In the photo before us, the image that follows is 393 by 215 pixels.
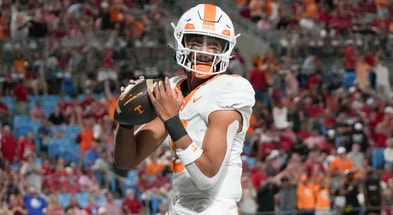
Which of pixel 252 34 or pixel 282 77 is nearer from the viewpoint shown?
pixel 282 77

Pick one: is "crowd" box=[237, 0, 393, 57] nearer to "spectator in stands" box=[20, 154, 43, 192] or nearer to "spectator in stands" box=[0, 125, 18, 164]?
"spectator in stands" box=[0, 125, 18, 164]

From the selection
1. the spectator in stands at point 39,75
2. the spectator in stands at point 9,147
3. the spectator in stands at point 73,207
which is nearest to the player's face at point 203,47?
the spectator in stands at point 73,207

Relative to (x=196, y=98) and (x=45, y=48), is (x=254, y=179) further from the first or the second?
(x=196, y=98)

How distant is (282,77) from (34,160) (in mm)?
6135

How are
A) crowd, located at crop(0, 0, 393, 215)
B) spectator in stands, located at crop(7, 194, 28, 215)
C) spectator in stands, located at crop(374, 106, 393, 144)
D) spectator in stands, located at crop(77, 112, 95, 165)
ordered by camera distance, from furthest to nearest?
1. spectator in stands, located at crop(374, 106, 393, 144)
2. spectator in stands, located at crop(77, 112, 95, 165)
3. crowd, located at crop(0, 0, 393, 215)
4. spectator in stands, located at crop(7, 194, 28, 215)

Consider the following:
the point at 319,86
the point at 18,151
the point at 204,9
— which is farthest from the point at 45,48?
the point at 204,9

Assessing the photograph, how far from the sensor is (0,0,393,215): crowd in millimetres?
14086

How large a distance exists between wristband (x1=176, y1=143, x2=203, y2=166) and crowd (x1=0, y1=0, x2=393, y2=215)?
8.60 m

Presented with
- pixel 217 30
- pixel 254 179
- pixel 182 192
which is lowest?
pixel 254 179

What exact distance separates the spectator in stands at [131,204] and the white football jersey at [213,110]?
361 inches

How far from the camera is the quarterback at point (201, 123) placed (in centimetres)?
428

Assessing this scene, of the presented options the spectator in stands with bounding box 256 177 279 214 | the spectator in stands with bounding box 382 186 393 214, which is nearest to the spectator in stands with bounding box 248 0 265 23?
the spectator in stands with bounding box 256 177 279 214

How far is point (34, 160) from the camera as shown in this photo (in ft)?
48.7

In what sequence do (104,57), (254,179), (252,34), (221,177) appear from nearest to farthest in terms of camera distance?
(221,177), (254,179), (104,57), (252,34)
